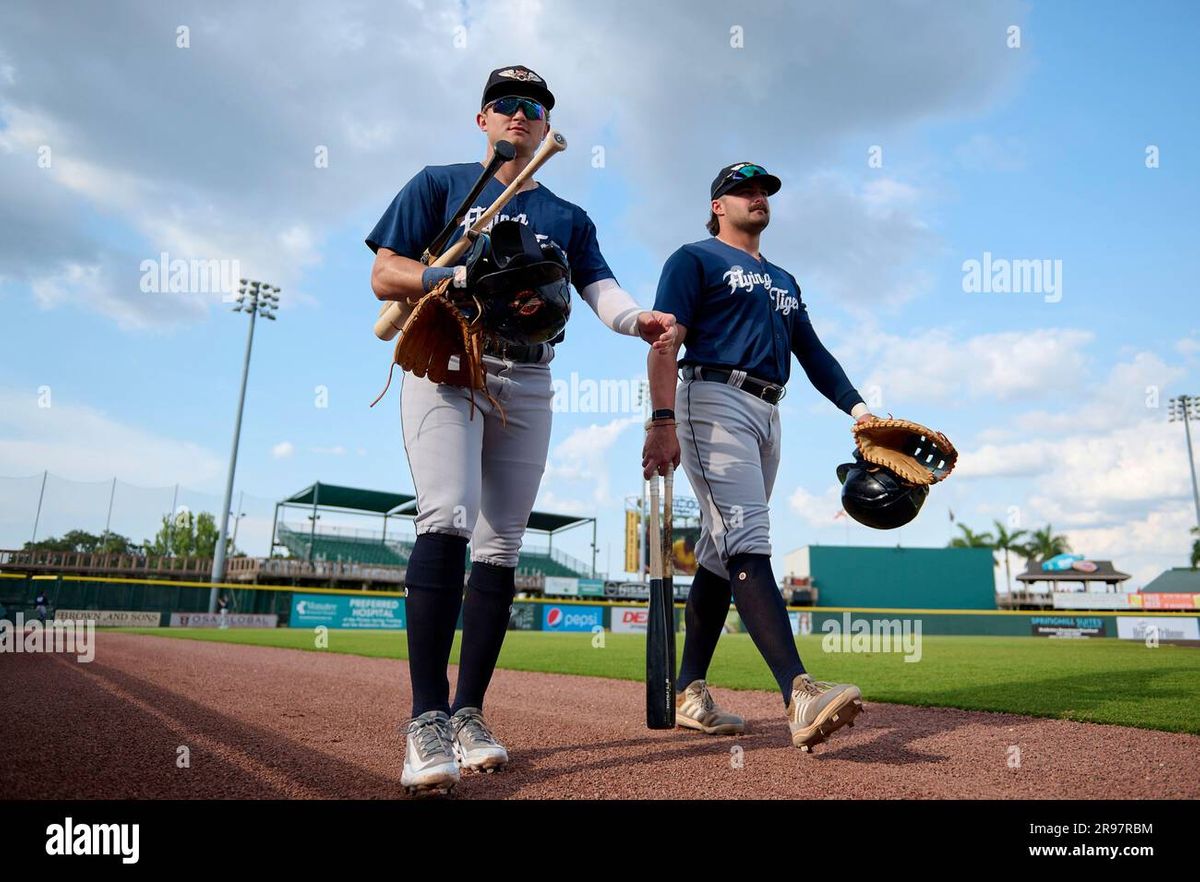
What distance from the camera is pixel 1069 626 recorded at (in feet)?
88.7

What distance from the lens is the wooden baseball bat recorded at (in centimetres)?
220

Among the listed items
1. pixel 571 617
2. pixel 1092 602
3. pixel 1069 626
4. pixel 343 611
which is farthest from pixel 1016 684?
pixel 1092 602

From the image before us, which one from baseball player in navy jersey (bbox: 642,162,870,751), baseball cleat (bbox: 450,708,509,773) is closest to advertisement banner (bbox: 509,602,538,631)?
baseball player in navy jersey (bbox: 642,162,870,751)

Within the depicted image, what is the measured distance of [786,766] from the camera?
2287mm

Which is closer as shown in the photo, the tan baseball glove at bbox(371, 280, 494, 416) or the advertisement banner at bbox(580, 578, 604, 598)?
the tan baseball glove at bbox(371, 280, 494, 416)

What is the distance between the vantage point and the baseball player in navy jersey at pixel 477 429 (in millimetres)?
2205

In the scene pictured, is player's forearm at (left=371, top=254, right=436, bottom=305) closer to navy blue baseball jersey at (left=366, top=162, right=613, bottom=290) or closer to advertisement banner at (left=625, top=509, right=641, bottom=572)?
navy blue baseball jersey at (left=366, top=162, right=613, bottom=290)

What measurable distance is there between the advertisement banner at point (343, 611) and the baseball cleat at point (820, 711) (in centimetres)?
2263

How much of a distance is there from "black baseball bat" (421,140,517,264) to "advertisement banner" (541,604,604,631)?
84.8 ft

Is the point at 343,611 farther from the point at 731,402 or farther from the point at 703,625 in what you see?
the point at 731,402

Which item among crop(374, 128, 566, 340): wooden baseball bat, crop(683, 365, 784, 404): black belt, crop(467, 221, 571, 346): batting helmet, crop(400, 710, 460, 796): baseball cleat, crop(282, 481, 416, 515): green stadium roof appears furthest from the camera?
crop(282, 481, 416, 515): green stadium roof

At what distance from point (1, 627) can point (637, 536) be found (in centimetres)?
3411

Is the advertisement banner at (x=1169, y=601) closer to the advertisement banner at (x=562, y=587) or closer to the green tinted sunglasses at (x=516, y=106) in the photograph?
the advertisement banner at (x=562, y=587)

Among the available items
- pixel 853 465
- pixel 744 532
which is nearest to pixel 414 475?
pixel 744 532
